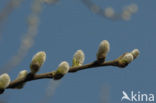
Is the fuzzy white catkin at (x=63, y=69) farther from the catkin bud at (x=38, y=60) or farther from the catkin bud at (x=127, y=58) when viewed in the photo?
the catkin bud at (x=127, y=58)

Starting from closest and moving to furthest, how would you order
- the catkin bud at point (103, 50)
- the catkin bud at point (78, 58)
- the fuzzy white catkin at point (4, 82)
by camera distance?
the fuzzy white catkin at point (4, 82)
the catkin bud at point (103, 50)
the catkin bud at point (78, 58)

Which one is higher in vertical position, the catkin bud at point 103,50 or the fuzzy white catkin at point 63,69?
the catkin bud at point 103,50

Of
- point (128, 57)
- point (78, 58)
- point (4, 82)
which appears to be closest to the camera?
point (4, 82)

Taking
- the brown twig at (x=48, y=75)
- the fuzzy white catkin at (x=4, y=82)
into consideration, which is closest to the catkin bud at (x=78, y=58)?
the brown twig at (x=48, y=75)

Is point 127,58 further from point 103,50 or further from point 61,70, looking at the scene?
point 61,70

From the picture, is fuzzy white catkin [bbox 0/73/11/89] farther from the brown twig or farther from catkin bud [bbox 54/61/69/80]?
catkin bud [bbox 54/61/69/80]

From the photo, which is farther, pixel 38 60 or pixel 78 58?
pixel 78 58

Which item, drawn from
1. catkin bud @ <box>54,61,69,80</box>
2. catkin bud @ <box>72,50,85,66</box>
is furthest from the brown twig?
catkin bud @ <box>72,50,85,66</box>

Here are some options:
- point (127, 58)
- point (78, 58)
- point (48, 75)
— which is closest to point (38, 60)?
point (48, 75)

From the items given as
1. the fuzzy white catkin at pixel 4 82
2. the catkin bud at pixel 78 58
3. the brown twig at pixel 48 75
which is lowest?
the fuzzy white catkin at pixel 4 82
